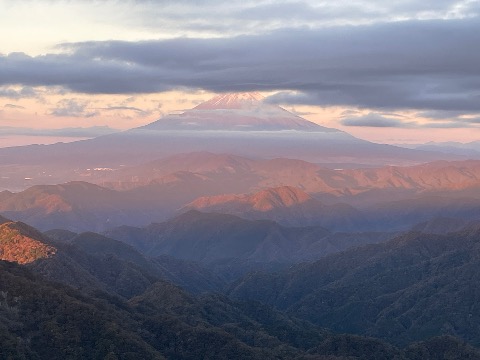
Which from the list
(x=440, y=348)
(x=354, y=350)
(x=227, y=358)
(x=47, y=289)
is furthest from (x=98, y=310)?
(x=440, y=348)

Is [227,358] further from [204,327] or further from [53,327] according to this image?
[53,327]

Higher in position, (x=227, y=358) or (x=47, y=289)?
(x=47, y=289)

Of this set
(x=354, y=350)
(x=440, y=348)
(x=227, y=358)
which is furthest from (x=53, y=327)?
(x=440, y=348)

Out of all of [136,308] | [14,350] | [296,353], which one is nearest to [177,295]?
[136,308]

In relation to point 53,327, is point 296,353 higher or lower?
lower

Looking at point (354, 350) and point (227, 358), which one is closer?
point (227, 358)

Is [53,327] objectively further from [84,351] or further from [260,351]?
[260,351]

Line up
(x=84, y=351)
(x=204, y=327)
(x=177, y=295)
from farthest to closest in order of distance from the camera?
(x=177, y=295) → (x=204, y=327) → (x=84, y=351)

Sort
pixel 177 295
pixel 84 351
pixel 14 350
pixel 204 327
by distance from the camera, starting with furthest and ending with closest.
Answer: pixel 177 295 → pixel 204 327 → pixel 84 351 → pixel 14 350

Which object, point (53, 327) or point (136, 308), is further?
point (136, 308)

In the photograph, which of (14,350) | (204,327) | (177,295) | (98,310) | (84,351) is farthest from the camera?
(177,295)
